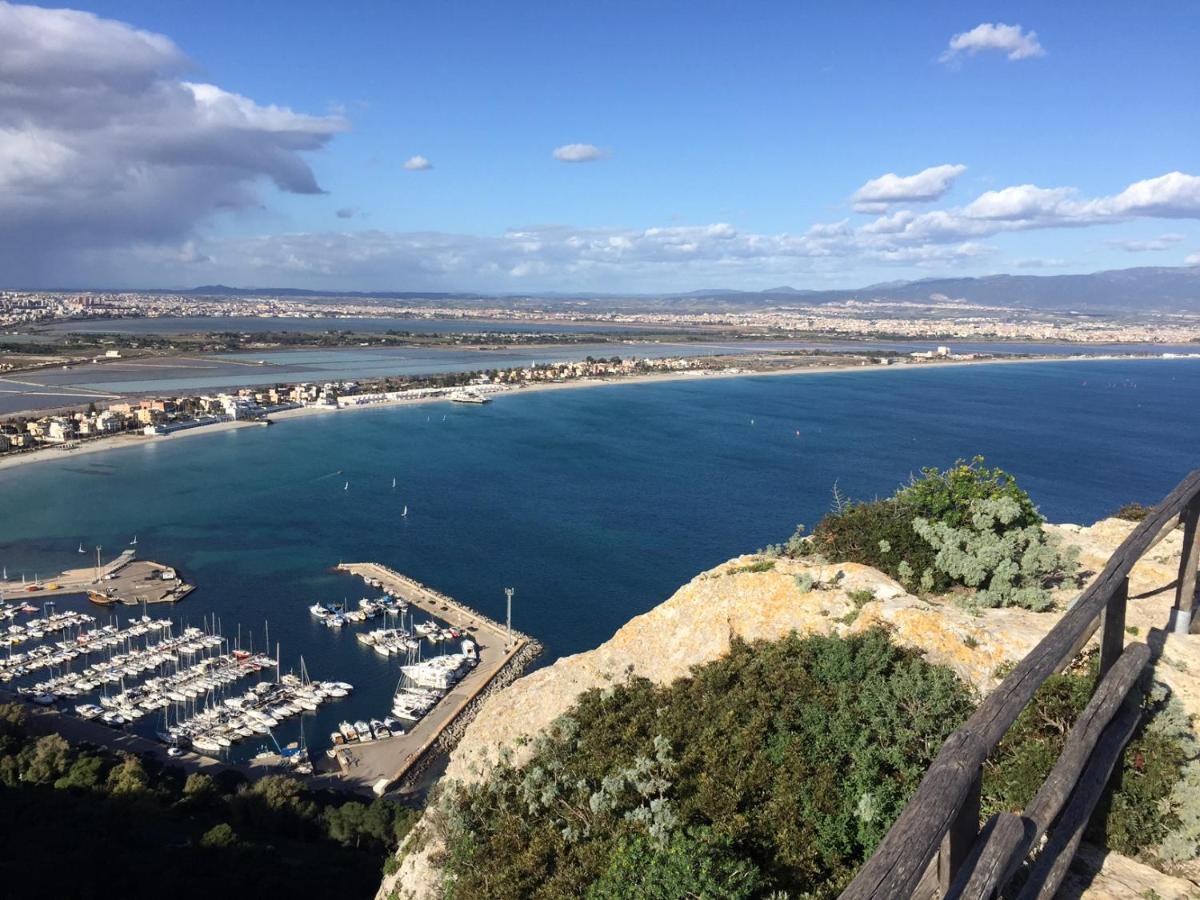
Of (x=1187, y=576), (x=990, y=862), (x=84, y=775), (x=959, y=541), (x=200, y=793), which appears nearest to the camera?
(x=990, y=862)

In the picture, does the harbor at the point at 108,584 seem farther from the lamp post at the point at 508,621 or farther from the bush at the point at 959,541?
the bush at the point at 959,541

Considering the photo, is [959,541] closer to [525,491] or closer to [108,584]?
[108,584]

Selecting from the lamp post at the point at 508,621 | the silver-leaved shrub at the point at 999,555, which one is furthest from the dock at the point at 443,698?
the silver-leaved shrub at the point at 999,555

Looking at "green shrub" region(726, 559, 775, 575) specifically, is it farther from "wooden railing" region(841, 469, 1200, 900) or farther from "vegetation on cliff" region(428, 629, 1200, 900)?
"wooden railing" region(841, 469, 1200, 900)

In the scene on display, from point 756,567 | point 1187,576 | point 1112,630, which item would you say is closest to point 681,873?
point 1112,630

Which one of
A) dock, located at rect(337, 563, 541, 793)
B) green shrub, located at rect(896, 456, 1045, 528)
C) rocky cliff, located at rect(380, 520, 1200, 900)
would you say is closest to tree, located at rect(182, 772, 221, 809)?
dock, located at rect(337, 563, 541, 793)

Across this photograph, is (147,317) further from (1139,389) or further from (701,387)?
(1139,389)
